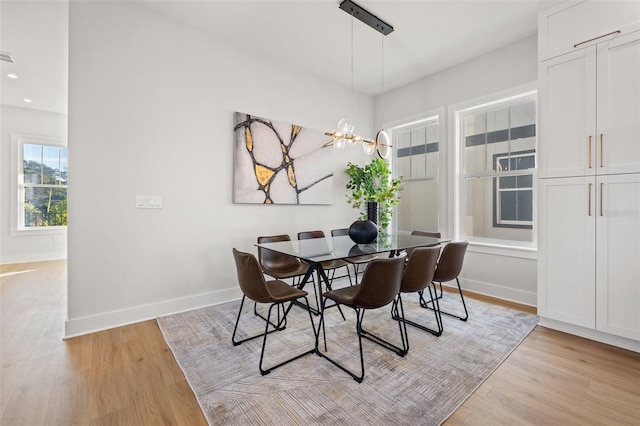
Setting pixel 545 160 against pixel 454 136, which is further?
pixel 454 136

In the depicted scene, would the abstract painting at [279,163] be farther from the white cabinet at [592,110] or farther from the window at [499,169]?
the white cabinet at [592,110]

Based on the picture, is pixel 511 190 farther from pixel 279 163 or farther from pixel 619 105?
pixel 279 163

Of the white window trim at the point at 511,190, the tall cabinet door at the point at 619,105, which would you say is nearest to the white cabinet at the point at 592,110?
the tall cabinet door at the point at 619,105

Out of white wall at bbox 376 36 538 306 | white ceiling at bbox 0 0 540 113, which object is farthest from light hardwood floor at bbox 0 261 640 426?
white ceiling at bbox 0 0 540 113

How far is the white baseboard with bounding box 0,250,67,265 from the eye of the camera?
17.1ft

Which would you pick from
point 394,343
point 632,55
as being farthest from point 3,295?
point 632,55

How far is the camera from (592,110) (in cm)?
238

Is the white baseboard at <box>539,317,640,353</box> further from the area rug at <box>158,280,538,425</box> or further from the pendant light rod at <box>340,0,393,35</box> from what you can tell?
the pendant light rod at <box>340,0,393,35</box>

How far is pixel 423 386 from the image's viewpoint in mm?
1768

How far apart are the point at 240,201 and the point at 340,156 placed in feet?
6.17

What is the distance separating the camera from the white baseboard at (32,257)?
5.22 meters

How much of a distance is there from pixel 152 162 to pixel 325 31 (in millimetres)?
2353

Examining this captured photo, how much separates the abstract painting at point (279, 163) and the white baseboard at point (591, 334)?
2.91 metres

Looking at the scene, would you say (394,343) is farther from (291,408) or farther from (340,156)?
(340,156)
